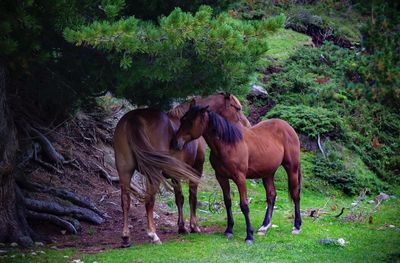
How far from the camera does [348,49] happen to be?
770 inches

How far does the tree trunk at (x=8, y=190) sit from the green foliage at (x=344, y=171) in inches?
318

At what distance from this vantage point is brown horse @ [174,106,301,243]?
27.2 feet

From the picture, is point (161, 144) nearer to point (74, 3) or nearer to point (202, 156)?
point (202, 156)

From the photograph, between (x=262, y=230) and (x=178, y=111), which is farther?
(x=178, y=111)

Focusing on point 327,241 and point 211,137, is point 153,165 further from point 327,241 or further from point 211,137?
point 327,241

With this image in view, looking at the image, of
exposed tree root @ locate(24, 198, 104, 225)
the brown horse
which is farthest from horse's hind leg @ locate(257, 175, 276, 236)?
exposed tree root @ locate(24, 198, 104, 225)

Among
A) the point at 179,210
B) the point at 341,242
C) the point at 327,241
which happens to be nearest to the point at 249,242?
the point at 327,241

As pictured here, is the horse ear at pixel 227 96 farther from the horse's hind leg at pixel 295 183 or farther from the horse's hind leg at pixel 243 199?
the horse's hind leg at pixel 295 183

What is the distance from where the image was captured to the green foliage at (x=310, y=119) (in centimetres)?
1530

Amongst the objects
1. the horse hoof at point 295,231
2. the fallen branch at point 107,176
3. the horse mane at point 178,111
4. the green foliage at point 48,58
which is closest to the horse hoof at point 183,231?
the horse hoof at point 295,231

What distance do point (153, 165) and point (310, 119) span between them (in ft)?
27.3

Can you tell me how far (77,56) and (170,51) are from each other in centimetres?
185

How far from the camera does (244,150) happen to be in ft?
28.2

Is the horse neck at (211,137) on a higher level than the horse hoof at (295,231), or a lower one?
higher
